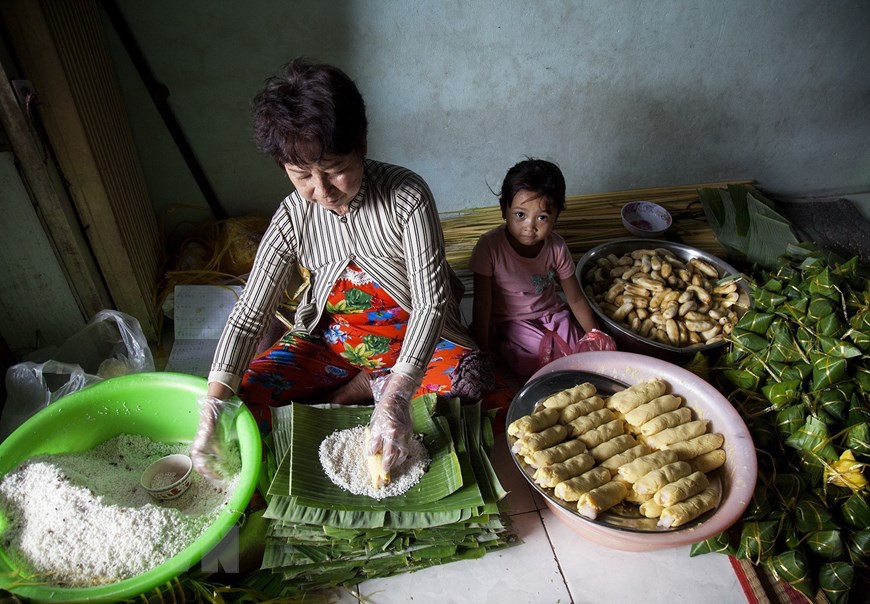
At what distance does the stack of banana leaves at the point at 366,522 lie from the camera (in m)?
1.56

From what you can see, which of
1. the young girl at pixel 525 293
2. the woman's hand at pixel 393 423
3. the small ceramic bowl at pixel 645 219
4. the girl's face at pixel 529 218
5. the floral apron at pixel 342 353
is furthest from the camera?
the small ceramic bowl at pixel 645 219

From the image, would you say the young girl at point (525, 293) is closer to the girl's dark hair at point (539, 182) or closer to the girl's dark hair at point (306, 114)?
the girl's dark hair at point (539, 182)

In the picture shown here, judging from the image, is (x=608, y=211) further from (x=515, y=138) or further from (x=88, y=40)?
(x=88, y=40)

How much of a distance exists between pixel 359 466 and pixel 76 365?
123cm

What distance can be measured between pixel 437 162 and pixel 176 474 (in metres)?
1.93

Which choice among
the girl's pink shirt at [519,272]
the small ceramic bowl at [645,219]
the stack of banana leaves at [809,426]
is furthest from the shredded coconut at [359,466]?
the small ceramic bowl at [645,219]

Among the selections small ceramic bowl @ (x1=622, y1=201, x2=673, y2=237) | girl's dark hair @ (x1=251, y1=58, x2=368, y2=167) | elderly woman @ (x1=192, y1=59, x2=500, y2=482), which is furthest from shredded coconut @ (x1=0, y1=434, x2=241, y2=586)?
small ceramic bowl @ (x1=622, y1=201, x2=673, y2=237)

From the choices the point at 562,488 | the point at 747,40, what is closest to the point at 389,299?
the point at 562,488

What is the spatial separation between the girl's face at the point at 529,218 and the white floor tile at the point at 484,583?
1.12 meters

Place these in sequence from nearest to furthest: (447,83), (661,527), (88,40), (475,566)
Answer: (661,527), (475,566), (88,40), (447,83)

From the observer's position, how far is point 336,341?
78.1 inches

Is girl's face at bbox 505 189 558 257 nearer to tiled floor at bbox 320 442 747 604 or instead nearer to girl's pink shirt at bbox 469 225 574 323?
girl's pink shirt at bbox 469 225 574 323

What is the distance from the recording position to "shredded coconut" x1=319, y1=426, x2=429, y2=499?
1.61 meters

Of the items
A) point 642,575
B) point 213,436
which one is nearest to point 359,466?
point 213,436
